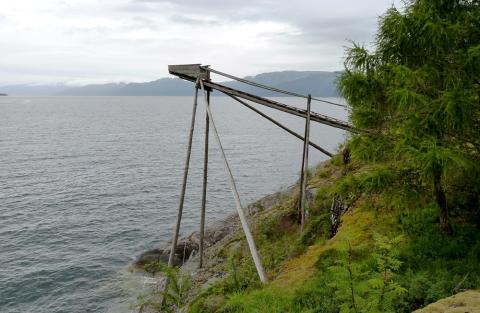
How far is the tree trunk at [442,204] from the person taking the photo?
34.1ft

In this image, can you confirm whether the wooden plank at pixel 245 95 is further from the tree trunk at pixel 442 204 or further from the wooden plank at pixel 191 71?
the tree trunk at pixel 442 204

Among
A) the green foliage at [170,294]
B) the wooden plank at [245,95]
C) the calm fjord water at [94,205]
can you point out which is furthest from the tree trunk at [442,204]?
the green foliage at [170,294]

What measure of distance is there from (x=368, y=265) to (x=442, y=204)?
9.16 feet

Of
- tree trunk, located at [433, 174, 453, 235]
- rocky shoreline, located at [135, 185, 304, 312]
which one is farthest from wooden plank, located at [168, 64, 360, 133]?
rocky shoreline, located at [135, 185, 304, 312]

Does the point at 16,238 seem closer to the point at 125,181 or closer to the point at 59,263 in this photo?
the point at 59,263

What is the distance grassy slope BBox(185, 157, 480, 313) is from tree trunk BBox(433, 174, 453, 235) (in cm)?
27

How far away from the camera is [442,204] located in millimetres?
11367

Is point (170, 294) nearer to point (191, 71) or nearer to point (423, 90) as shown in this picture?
point (191, 71)

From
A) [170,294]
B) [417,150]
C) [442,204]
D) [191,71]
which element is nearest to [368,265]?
[442,204]

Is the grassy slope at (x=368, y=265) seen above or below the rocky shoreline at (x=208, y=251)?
above

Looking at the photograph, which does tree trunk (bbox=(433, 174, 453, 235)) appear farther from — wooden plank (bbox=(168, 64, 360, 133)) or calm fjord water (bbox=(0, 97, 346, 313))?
calm fjord water (bbox=(0, 97, 346, 313))

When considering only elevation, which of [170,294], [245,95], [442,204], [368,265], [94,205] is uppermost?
[245,95]

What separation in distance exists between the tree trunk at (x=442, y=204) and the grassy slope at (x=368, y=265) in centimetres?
27

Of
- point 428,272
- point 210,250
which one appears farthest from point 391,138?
point 210,250
